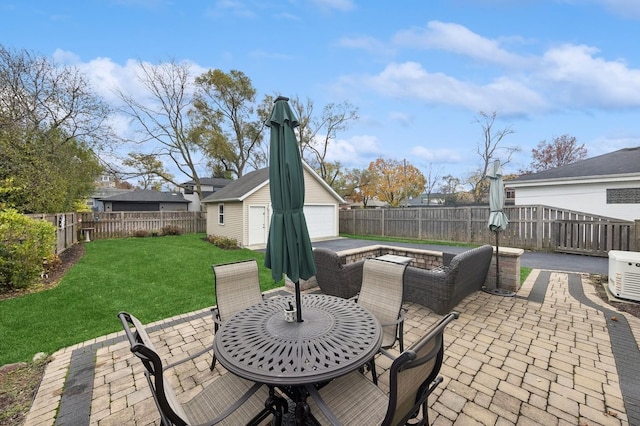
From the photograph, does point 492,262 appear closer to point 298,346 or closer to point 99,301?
point 298,346

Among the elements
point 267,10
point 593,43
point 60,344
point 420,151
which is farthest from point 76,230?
point 420,151

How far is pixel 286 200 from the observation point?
213 centimetres

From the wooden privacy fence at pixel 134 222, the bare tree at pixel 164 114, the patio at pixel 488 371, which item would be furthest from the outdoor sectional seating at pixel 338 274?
the bare tree at pixel 164 114

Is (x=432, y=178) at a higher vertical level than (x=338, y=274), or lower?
higher

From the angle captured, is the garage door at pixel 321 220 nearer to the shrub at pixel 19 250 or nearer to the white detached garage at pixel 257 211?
the white detached garage at pixel 257 211

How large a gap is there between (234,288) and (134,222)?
52.7 feet

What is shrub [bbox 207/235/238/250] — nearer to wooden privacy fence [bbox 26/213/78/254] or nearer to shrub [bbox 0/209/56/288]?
wooden privacy fence [bbox 26/213/78/254]

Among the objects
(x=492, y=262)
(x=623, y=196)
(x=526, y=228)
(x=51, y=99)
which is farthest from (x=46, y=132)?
(x=623, y=196)

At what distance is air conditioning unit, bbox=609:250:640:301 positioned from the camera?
4.64 m

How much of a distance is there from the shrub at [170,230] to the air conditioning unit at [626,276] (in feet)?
61.9

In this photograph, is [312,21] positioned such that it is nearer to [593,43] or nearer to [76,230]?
[593,43]

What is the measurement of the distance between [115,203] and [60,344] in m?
26.9

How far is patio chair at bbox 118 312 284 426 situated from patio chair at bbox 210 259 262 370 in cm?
113

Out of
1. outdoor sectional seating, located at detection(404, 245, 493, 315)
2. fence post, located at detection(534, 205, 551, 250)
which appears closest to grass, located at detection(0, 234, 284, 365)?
outdoor sectional seating, located at detection(404, 245, 493, 315)
